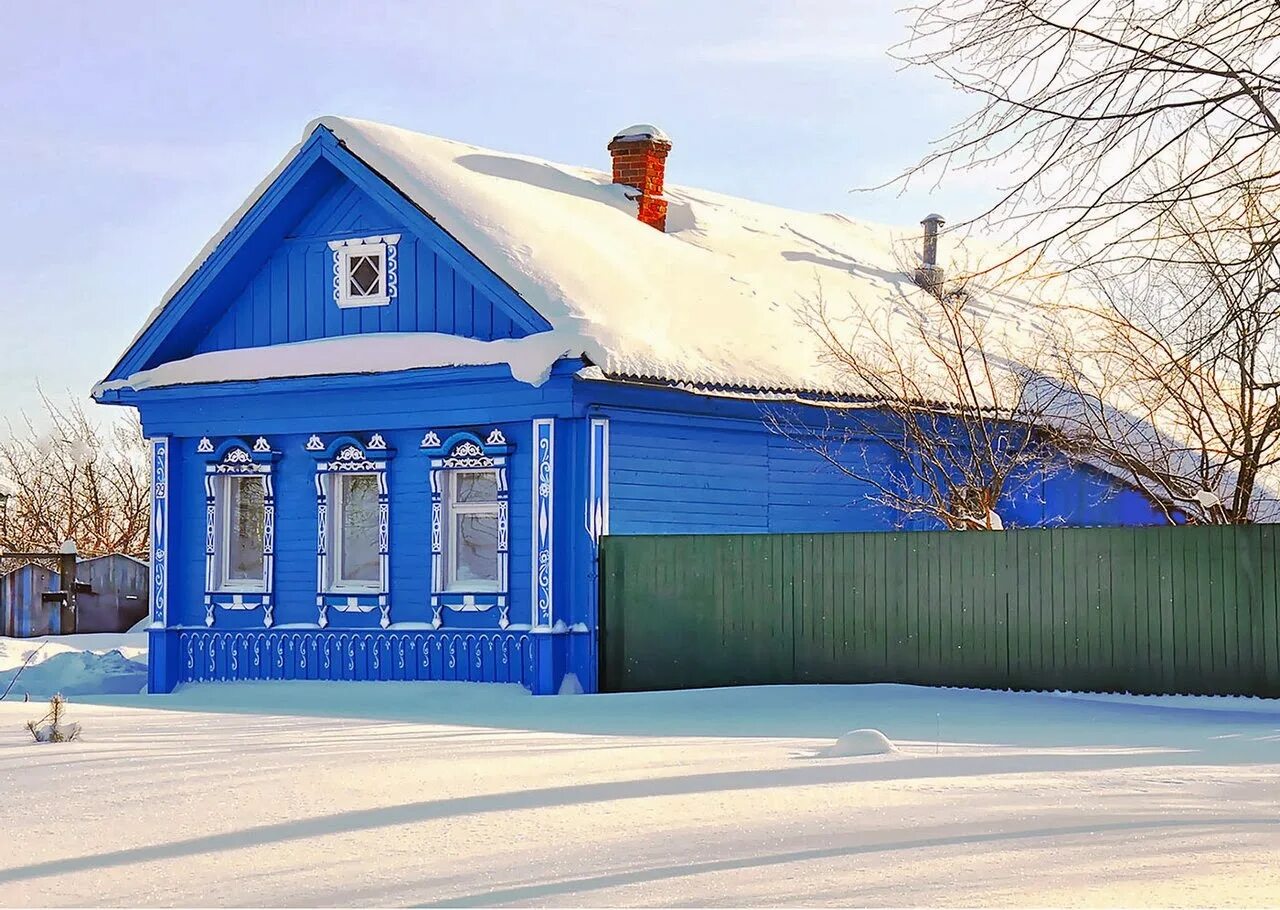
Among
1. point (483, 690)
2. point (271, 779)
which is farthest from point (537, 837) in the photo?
point (483, 690)

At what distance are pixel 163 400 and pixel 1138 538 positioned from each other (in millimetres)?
10450

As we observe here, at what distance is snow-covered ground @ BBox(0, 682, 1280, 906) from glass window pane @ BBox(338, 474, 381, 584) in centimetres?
479

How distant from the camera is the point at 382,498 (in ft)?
61.3

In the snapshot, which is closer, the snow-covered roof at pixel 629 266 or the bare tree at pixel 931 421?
the snow-covered roof at pixel 629 266

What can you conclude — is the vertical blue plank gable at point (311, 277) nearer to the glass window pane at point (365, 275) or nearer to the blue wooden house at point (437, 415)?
the blue wooden house at point (437, 415)

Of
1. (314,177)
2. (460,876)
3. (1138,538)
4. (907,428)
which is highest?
(314,177)

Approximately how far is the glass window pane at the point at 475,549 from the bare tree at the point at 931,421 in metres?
3.15

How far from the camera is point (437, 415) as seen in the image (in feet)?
59.8

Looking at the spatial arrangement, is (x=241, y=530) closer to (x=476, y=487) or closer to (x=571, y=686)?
(x=476, y=487)

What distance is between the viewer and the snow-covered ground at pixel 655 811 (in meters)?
6.85

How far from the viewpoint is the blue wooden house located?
1738 centimetres

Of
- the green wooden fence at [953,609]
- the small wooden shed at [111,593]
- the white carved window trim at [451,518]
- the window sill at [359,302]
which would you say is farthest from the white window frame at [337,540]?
the small wooden shed at [111,593]

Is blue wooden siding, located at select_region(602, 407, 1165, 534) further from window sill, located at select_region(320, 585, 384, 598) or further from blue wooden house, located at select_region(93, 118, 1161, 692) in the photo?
window sill, located at select_region(320, 585, 384, 598)

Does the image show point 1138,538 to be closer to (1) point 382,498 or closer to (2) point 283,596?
(1) point 382,498
